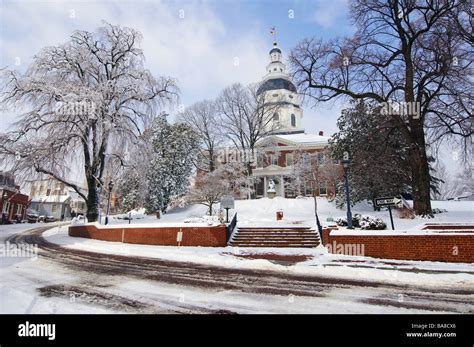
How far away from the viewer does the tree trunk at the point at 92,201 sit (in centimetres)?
2038

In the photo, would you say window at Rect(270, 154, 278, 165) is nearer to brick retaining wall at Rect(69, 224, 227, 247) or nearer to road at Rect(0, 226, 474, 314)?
brick retaining wall at Rect(69, 224, 227, 247)

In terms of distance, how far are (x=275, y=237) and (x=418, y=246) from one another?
6.28 m

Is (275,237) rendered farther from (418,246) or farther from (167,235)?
(418,246)

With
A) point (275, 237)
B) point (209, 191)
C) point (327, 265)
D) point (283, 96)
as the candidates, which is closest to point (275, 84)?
point (283, 96)

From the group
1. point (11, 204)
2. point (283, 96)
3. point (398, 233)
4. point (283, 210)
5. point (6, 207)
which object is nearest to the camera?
point (398, 233)

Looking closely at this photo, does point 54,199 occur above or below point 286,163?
below

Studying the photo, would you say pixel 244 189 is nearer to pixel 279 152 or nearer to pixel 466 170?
pixel 279 152

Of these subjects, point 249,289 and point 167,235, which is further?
point 167,235

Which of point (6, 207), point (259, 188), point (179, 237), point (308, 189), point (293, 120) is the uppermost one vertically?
point (293, 120)

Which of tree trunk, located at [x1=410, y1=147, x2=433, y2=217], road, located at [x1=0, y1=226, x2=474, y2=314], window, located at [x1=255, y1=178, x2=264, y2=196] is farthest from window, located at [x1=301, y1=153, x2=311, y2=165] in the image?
road, located at [x1=0, y1=226, x2=474, y2=314]

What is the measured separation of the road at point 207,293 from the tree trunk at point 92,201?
40.5ft

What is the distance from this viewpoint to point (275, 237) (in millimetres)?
14148
